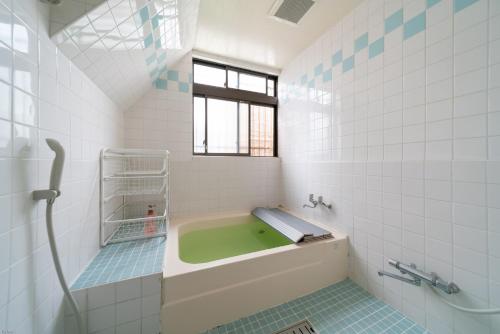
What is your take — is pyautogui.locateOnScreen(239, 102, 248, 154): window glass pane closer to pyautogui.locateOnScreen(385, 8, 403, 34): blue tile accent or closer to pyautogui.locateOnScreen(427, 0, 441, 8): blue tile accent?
pyautogui.locateOnScreen(385, 8, 403, 34): blue tile accent

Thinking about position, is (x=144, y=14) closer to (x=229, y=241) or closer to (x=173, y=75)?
(x=173, y=75)

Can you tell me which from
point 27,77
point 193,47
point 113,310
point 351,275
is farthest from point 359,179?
point 193,47

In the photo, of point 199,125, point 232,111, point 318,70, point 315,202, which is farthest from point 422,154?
point 199,125

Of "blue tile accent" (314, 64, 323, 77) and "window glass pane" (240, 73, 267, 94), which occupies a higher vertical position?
"window glass pane" (240, 73, 267, 94)

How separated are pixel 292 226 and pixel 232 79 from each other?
1.94 metres

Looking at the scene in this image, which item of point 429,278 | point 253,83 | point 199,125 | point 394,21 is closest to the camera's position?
point 429,278

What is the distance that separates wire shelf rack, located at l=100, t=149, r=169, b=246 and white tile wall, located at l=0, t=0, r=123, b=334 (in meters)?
0.31

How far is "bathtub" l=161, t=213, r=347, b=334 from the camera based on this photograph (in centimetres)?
102

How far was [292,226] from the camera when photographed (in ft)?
5.45

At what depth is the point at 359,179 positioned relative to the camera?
4.61 ft

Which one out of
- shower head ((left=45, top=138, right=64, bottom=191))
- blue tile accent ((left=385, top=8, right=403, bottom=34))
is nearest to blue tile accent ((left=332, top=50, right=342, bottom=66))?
blue tile accent ((left=385, top=8, right=403, bottom=34))

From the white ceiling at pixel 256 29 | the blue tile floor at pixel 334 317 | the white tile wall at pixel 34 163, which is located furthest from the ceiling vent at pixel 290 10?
the blue tile floor at pixel 334 317

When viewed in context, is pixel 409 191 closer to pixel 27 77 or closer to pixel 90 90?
pixel 27 77

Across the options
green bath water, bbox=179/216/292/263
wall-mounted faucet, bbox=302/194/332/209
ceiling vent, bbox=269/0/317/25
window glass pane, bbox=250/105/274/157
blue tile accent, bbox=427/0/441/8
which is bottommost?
green bath water, bbox=179/216/292/263
